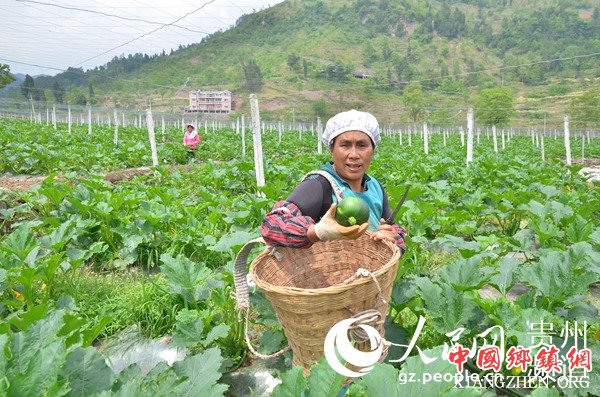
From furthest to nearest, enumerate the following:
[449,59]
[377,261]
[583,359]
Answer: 1. [449,59]
2. [377,261]
3. [583,359]

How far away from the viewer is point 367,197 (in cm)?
279

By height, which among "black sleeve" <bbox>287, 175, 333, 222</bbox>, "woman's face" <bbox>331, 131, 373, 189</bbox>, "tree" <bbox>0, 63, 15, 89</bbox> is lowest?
"black sleeve" <bbox>287, 175, 333, 222</bbox>

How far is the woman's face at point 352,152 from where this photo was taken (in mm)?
2555

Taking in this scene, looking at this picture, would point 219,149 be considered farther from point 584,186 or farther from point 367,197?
point 367,197

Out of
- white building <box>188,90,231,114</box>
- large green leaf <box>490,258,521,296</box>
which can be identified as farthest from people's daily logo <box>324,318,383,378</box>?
white building <box>188,90,231,114</box>

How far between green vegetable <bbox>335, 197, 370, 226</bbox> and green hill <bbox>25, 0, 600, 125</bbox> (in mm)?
34357

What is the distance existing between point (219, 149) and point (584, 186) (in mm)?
12088

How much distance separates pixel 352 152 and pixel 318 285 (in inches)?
32.6

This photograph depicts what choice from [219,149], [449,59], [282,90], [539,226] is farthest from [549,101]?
[539,226]

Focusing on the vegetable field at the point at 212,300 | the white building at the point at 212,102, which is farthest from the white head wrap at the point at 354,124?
the white building at the point at 212,102

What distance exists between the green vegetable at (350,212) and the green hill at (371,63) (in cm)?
3436

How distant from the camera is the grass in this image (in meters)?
3.25

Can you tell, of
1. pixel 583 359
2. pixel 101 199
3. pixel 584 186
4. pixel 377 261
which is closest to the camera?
pixel 583 359

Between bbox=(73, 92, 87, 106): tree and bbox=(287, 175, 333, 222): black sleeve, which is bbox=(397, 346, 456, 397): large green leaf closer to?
bbox=(287, 175, 333, 222): black sleeve
